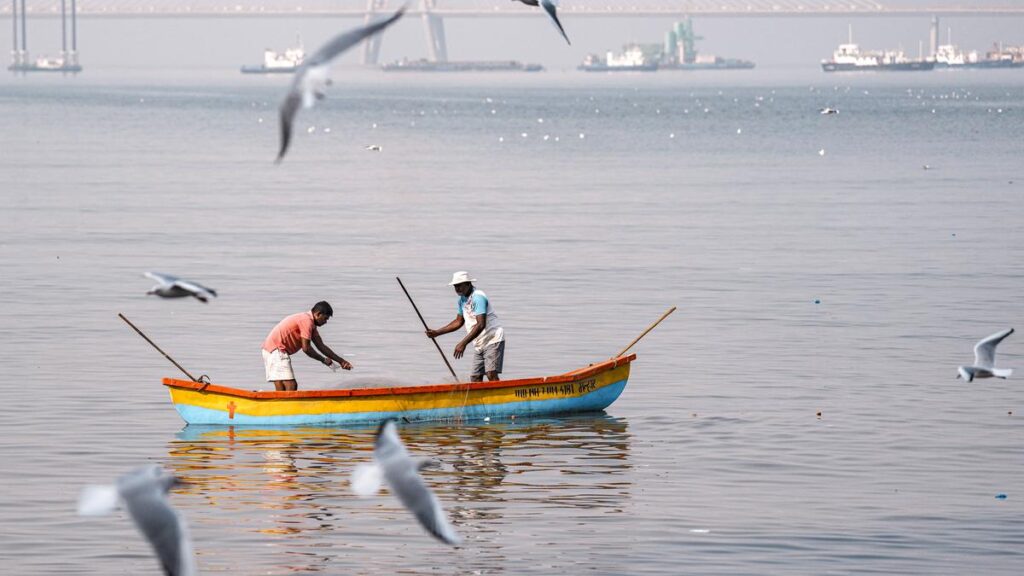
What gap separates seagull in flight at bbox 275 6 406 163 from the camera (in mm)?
9391

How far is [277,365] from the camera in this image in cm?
2164

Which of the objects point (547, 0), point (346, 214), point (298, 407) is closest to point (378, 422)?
point (298, 407)

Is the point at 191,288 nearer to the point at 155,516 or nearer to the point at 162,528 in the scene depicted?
the point at 155,516

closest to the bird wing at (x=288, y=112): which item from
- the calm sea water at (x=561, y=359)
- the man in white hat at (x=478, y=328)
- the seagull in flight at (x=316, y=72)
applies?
the seagull in flight at (x=316, y=72)

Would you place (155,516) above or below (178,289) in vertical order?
below

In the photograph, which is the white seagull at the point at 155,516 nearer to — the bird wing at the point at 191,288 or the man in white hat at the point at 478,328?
the bird wing at the point at 191,288

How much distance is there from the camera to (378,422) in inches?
867

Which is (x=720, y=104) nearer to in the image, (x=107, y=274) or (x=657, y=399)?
(x=107, y=274)

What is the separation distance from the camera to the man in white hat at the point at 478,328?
2161 centimetres

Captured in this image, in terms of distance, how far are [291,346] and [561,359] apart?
6990 millimetres

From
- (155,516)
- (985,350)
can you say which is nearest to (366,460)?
(985,350)

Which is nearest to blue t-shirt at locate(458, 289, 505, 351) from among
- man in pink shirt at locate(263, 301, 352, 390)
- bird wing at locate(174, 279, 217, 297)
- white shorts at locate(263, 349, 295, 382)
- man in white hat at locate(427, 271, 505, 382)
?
man in white hat at locate(427, 271, 505, 382)

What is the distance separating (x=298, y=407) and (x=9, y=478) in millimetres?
3498

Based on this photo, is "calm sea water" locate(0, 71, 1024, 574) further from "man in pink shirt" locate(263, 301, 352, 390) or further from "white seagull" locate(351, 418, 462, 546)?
"white seagull" locate(351, 418, 462, 546)
